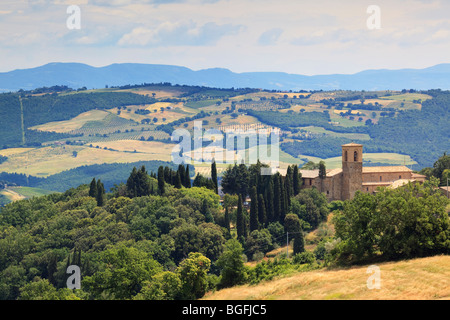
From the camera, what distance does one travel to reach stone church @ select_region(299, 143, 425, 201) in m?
85.9

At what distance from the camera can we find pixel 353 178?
86062mm

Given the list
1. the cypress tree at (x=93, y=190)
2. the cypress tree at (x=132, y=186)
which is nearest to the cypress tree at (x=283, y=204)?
the cypress tree at (x=132, y=186)

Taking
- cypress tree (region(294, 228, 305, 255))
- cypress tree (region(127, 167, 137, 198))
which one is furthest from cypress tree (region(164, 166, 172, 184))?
cypress tree (region(294, 228, 305, 255))

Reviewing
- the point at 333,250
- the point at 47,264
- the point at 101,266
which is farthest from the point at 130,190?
the point at 333,250

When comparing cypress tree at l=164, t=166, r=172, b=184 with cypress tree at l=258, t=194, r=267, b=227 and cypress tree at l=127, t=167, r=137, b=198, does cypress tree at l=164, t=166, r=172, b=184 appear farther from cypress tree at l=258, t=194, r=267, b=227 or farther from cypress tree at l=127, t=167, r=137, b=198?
cypress tree at l=258, t=194, r=267, b=227

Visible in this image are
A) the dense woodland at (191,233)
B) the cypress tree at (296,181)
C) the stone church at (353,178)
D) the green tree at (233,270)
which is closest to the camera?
the dense woodland at (191,233)

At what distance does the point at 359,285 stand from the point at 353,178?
135ft

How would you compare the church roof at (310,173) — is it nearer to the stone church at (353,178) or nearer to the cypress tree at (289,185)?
the stone church at (353,178)

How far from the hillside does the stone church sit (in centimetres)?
3327

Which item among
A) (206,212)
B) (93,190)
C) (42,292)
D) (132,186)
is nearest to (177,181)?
(132,186)

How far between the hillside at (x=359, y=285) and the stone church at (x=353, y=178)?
33.3 m

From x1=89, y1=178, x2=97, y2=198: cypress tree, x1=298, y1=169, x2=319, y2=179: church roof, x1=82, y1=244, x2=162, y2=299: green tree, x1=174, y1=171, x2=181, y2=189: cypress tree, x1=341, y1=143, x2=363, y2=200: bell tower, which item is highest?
x1=341, y1=143, x2=363, y2=200: bell tower

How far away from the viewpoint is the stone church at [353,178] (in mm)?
85875
